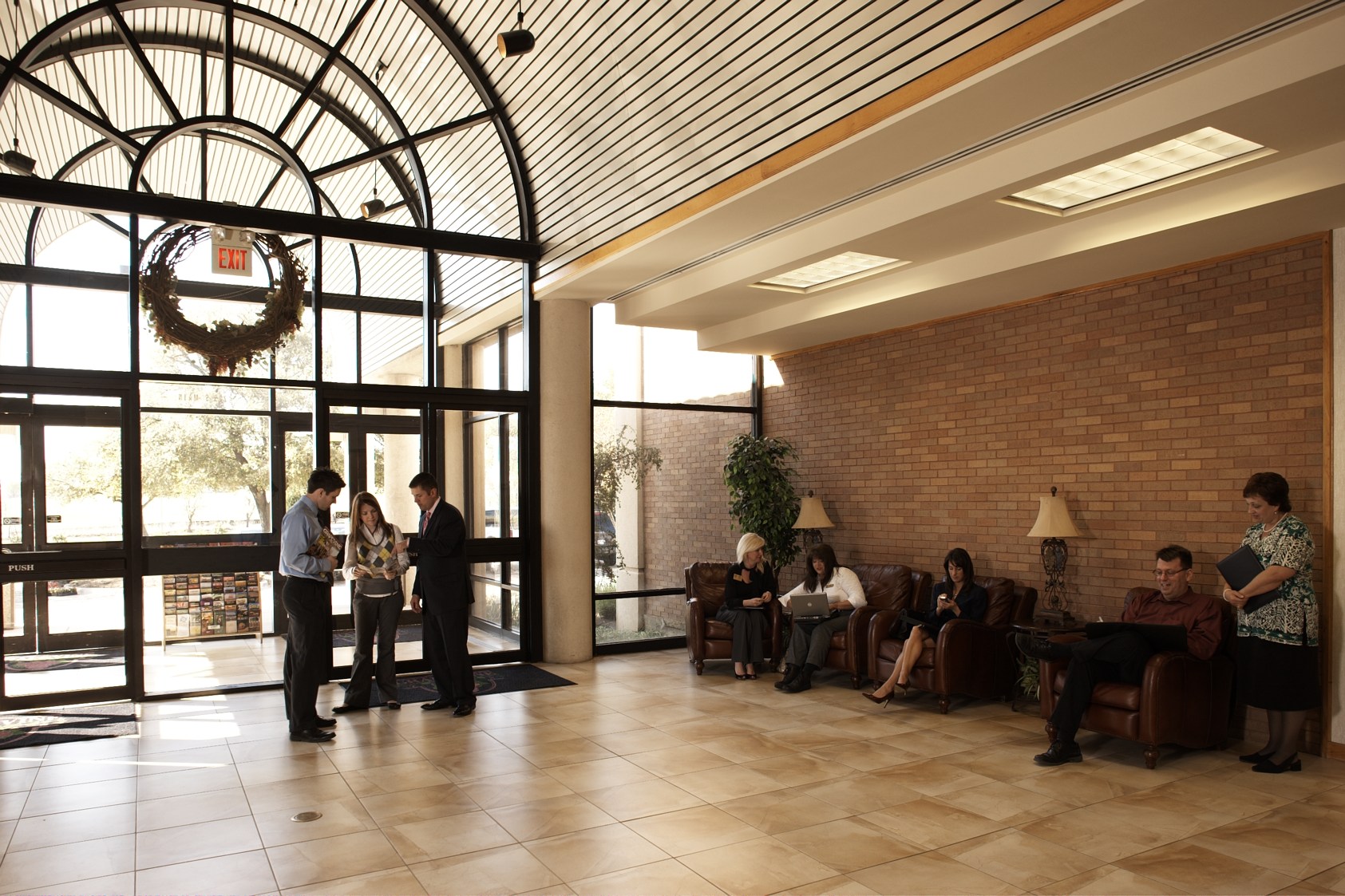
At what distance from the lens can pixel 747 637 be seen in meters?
7.65

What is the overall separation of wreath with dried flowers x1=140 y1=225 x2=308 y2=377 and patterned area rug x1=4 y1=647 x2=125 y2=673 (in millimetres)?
2178

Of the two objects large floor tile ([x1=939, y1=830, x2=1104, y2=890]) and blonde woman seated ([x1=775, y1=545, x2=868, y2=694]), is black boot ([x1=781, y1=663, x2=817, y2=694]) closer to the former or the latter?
blonde woman seated ([x1=775, y1=545, x2=868, y2=694])

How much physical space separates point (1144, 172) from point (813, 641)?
13.1 ft

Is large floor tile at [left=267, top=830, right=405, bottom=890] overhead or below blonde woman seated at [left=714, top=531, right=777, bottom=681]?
below

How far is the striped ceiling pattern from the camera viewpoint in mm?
5750

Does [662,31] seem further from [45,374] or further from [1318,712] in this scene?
[1318,712]

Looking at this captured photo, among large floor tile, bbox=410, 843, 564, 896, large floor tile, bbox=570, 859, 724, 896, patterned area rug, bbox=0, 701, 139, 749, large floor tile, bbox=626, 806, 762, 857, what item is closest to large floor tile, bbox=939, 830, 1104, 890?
large floor tile, bbox=626, 806, 762, 857

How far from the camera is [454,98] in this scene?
802 cm

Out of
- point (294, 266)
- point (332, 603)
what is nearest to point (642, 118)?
point (294, 266)

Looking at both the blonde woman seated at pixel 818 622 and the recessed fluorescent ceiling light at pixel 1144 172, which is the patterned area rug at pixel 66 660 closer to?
the blonde woman seated at pixel 818 622

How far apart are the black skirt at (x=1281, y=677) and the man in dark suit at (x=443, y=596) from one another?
190 inches

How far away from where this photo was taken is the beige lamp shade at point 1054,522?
6301 millimetres

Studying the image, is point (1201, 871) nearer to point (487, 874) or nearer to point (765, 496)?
point (487, 874)

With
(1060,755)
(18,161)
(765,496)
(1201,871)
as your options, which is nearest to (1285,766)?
(1060,755)
